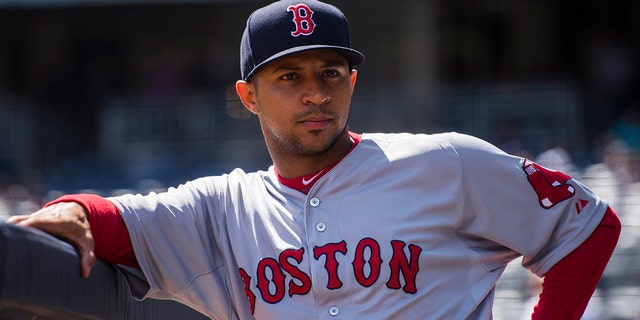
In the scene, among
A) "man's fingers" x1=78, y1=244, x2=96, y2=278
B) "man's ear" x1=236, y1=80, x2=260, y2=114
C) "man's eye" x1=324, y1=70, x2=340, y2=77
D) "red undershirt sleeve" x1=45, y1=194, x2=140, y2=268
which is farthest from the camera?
"man's ear" x1=236, y1=80, x2=260, y2=114

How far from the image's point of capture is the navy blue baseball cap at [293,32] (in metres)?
2.37

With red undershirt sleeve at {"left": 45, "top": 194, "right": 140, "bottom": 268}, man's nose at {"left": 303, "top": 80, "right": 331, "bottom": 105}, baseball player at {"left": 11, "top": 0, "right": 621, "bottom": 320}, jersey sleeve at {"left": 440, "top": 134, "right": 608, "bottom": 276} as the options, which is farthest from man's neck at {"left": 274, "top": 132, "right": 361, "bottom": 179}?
red undershirt sleeve at {"left": 45, "top": 194, "right": 140, "bottom": 268}

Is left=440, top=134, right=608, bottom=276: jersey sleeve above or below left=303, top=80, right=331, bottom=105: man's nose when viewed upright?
below

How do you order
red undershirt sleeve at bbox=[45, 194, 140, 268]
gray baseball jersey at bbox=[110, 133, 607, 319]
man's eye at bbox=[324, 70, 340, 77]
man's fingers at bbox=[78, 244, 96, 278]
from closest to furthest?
man's fingers at bbox=[78, 244, 96, 278]
red undershirt sleeve at bbox=[45, 194, 140, 268]
gray baseball jersey at bbox=[110, 133, 607, 319]
man's eye at bbox=[324, 70, 340, 77]

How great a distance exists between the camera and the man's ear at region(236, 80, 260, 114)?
2.58 m

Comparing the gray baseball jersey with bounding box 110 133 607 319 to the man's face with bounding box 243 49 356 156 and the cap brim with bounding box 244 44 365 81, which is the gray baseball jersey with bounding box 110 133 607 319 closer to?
the man's face with bounding box 243 49 356 156

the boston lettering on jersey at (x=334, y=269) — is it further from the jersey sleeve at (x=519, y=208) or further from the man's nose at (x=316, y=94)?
the man's nose at (x=316, y=94)

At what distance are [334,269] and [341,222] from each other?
0.12m

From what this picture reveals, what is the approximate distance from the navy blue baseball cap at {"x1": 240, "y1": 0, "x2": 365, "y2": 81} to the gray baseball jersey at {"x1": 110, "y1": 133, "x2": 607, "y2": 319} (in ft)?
0.93

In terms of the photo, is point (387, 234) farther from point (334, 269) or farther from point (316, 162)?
point (316, 162)

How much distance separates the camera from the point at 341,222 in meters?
2.37

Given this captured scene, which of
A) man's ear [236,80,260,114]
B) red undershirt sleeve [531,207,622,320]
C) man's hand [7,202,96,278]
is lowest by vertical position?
red undershirt sleeve [531,207,622,320]

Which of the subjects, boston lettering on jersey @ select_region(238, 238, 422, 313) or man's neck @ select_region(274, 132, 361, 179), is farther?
man's neck @ select_region(274, 132, 361, 179)

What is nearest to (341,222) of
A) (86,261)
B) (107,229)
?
(107,229)
